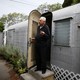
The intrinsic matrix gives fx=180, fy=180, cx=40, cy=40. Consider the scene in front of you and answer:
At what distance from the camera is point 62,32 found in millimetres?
7301

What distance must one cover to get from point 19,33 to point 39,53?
22.7 ft

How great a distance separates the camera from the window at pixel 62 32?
6.94 metres

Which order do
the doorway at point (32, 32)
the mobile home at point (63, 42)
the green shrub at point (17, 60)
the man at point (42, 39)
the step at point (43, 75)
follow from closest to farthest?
the mobile home at point (63, 42) < the step at point (43, 75) < the man at point (42, 39) < the doorway at point (32, 32) < the green shrub at point (17, 60)

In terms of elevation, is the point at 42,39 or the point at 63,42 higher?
the point at 42,39

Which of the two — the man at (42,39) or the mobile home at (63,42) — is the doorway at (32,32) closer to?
the mobile home at (63,42)

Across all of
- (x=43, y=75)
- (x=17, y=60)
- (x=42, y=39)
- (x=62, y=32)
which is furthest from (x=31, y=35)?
(x=17, y=60)

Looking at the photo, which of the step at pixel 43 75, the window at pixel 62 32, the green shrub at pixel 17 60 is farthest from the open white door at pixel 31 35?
the green shrub at pixel 17 60

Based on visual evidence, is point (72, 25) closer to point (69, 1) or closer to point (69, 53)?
point (69, 53)

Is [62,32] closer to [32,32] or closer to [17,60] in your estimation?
[32,32]

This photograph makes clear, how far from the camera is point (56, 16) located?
772 centimetres

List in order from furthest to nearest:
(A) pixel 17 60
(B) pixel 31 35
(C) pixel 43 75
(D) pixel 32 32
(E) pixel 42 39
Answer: (A) pixel 17 60 < (D) pixel 32 32 < (B) pixel 31 35 < (E) pixel 42 39 < (C) pixel 43 75

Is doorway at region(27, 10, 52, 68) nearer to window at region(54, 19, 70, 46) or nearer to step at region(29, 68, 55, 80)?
window at region(54, 19, 70, 46)

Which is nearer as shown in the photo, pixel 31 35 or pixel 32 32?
pixel 31 35

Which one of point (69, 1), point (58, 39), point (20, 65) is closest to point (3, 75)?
point (20, 65)
